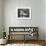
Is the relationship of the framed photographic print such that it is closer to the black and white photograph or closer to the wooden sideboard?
the black and white photograph

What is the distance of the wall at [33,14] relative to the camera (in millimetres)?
4820

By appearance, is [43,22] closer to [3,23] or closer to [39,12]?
[39,12]

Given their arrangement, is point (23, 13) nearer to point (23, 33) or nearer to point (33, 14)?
point (33, 14)

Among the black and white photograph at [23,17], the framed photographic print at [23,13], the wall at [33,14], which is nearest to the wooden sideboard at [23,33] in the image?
the black and white photograph at [23,17]

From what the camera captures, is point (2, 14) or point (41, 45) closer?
point (41, 45)

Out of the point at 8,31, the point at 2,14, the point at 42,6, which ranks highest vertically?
the point at 42,6

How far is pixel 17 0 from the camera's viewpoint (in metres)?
4.81

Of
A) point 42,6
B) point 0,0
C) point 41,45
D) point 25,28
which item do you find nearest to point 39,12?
point 42,6

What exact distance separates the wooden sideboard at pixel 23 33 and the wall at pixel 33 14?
0.18 meters

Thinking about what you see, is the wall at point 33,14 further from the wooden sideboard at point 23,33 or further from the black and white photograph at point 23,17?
the wooden sideboard at point 23,33

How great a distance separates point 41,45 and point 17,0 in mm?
3047

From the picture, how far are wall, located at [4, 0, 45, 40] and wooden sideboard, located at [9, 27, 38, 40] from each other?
7.0 inches

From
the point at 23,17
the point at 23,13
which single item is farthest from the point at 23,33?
the point at 23,13

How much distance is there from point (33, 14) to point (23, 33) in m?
0.94
